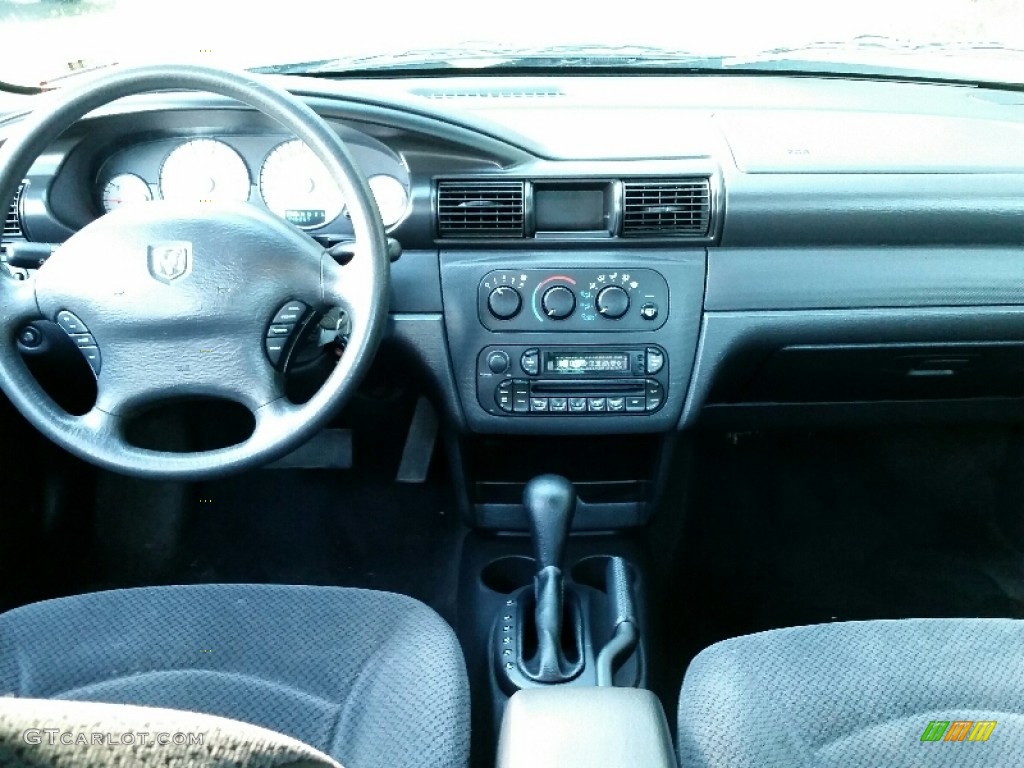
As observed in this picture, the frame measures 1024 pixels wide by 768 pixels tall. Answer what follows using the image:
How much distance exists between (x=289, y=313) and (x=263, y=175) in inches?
12.2

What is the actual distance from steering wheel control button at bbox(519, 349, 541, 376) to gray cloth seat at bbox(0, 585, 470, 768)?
45cm

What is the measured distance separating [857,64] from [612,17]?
0.47m

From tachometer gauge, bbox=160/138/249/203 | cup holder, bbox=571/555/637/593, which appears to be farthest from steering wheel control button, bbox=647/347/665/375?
tachometer gauge, bbox=160/138/249/203

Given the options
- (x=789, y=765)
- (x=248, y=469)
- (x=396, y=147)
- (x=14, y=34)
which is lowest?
(x=789, y=765)

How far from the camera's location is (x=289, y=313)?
1.33m

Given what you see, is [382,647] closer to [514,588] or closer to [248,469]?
[248,469]

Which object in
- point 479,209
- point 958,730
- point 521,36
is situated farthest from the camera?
point 521,36

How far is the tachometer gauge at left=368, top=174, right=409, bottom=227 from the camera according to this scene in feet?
5.05

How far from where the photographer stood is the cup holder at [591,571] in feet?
6.07

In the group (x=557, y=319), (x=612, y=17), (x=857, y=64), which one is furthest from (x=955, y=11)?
(x=557, y=319)

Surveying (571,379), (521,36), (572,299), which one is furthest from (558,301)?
(521,36)

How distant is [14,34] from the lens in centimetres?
172

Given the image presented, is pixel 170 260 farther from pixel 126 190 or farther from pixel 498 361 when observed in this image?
pixel 498 361

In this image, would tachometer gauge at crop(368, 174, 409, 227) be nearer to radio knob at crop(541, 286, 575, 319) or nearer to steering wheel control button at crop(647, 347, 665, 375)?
radio knob at crop(541, 286, 575, 319)
